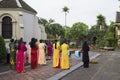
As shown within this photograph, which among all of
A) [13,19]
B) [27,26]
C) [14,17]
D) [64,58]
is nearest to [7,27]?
[13,19]

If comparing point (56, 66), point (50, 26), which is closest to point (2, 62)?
point (56, 66)

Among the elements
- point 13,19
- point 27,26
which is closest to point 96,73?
point 13,19

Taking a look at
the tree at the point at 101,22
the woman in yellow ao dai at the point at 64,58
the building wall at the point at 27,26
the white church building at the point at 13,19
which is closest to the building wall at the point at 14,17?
the white church building at the point at 13,19

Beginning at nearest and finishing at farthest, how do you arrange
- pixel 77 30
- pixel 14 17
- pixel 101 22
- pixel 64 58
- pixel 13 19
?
pixel 64 58, pixel 14 17, pixel 13 19, pixel 101 22, pixel 77 30

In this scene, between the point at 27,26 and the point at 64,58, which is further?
the point at 27,26

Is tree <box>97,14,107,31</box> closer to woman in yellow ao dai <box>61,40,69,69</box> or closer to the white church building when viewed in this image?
the white church building

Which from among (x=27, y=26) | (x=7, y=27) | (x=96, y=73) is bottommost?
(x=96, y=73)

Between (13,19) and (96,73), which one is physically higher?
(13,19)

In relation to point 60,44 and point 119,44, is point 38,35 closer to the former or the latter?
point 60,44

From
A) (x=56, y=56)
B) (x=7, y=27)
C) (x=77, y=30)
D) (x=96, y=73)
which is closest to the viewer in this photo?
(x=96, y=73)

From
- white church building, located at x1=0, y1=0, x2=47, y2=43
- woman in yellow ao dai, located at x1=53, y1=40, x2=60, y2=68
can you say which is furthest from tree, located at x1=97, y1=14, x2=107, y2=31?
woman in yellow ao dai, located at x1=53, y1=40, x2=60, y2=68

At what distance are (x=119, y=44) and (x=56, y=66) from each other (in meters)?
42.3

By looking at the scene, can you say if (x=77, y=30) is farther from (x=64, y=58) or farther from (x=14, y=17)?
(x=64, y=58)

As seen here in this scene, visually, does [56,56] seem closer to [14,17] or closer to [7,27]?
[14,17]
